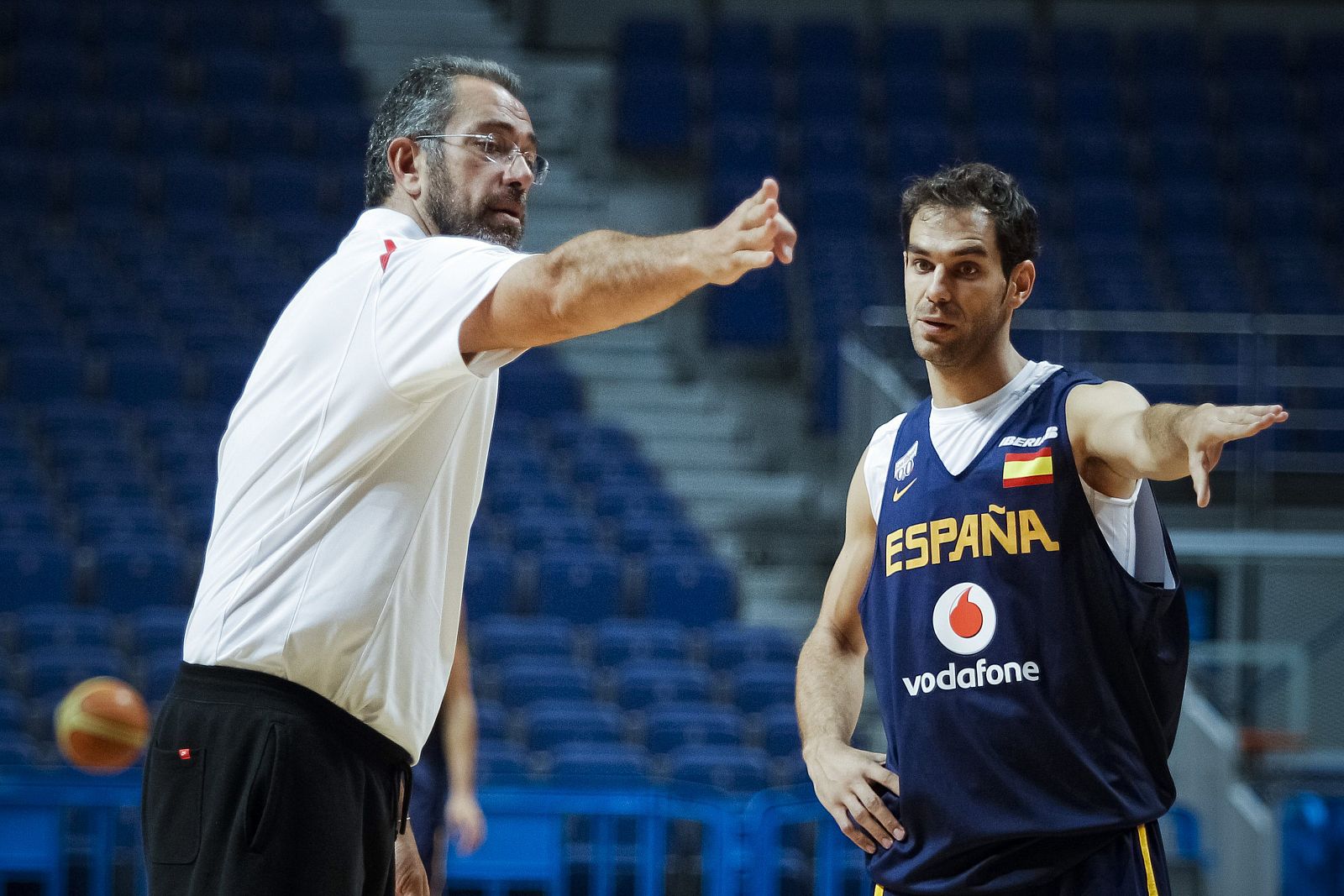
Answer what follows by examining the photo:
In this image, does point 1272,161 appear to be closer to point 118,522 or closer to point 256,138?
point 256,138

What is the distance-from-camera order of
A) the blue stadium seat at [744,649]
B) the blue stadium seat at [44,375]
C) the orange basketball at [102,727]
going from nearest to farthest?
1. the orange basketball at [102,727]
2. the blue stadium seat at [744,649]
3. the blue stadium seat at [44,375]

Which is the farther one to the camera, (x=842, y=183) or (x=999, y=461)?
(x=842, y=183)

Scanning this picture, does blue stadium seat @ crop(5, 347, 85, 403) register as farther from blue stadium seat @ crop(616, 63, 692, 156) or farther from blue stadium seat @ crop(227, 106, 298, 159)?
blue stadium seat @ crop(616, 63, 692, 156)

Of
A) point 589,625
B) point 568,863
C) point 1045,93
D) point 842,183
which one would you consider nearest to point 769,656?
point 589,625

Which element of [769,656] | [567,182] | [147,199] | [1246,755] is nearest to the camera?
[1246,755]

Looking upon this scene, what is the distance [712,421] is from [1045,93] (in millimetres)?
5448

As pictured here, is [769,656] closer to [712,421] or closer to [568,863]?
[568,863]

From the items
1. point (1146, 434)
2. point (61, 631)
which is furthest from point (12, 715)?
point (1146, 434)

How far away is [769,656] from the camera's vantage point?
902 cm

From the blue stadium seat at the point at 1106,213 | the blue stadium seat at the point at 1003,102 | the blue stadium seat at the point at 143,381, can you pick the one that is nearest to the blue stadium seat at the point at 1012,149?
the blue stadium seat at the point at 1003,102

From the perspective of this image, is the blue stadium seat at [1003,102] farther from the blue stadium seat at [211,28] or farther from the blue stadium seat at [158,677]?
the blue stadium seat at [158,677]

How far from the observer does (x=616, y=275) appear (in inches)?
83.4

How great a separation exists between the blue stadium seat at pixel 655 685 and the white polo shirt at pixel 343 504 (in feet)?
18.8

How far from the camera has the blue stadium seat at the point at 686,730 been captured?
798 centimetres
